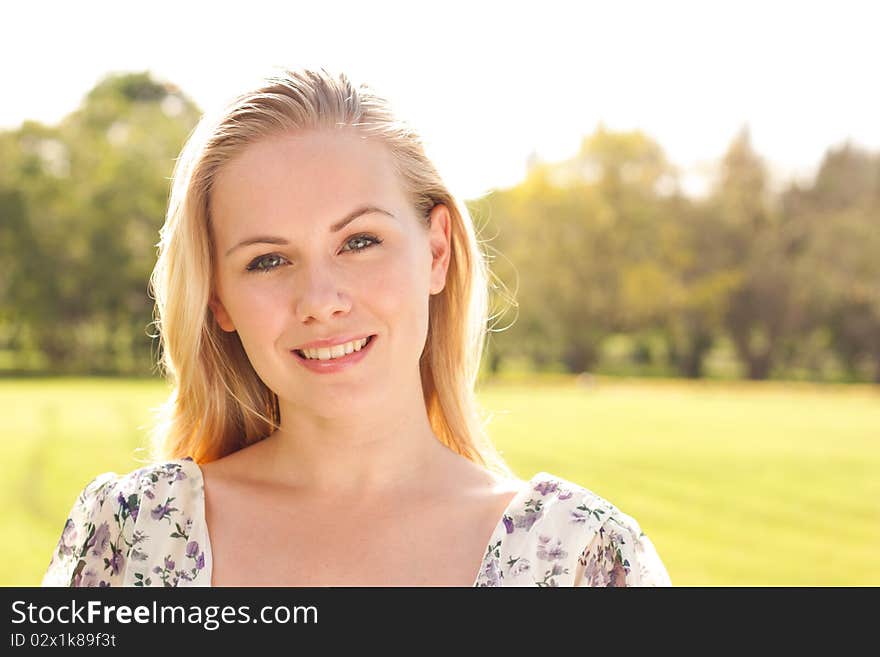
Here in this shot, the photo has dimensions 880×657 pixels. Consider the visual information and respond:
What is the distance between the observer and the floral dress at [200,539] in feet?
5.45

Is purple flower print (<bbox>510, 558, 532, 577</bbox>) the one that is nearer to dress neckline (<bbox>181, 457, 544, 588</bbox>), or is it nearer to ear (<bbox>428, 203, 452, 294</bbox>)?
dress neckline (<bbox>181, 457, 544, 588</bbox>)

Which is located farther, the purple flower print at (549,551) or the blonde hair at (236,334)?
the blonde hair at (236,334)

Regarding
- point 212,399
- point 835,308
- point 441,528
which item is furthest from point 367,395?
point 835,308

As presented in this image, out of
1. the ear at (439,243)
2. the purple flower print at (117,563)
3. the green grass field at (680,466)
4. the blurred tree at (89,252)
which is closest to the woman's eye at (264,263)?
the ear at (439,243)

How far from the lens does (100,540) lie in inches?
71.1

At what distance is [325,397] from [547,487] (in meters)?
0.41

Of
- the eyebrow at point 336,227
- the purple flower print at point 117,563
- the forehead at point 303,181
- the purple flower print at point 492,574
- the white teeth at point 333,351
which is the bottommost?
the purple flower print at point 492,574

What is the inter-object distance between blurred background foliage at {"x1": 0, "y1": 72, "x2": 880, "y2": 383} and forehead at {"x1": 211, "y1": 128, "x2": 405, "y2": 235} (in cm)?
3083

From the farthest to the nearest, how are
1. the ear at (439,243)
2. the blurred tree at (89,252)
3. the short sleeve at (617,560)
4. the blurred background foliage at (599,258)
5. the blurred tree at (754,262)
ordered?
the blurred tree at (754,262), the blurred background foliage at (599,258), the blurred tree at (89,252), the ear at (439,243), the short sleeve at (617,560)

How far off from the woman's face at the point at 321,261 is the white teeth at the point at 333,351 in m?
0.02

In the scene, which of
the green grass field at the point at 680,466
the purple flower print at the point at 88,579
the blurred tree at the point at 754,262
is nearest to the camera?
the purple flower print at the point at 88,579

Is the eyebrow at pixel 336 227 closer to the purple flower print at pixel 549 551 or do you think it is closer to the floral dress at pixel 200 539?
the floral dress at pixel 200 539

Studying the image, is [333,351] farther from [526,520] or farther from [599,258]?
[599,258]
